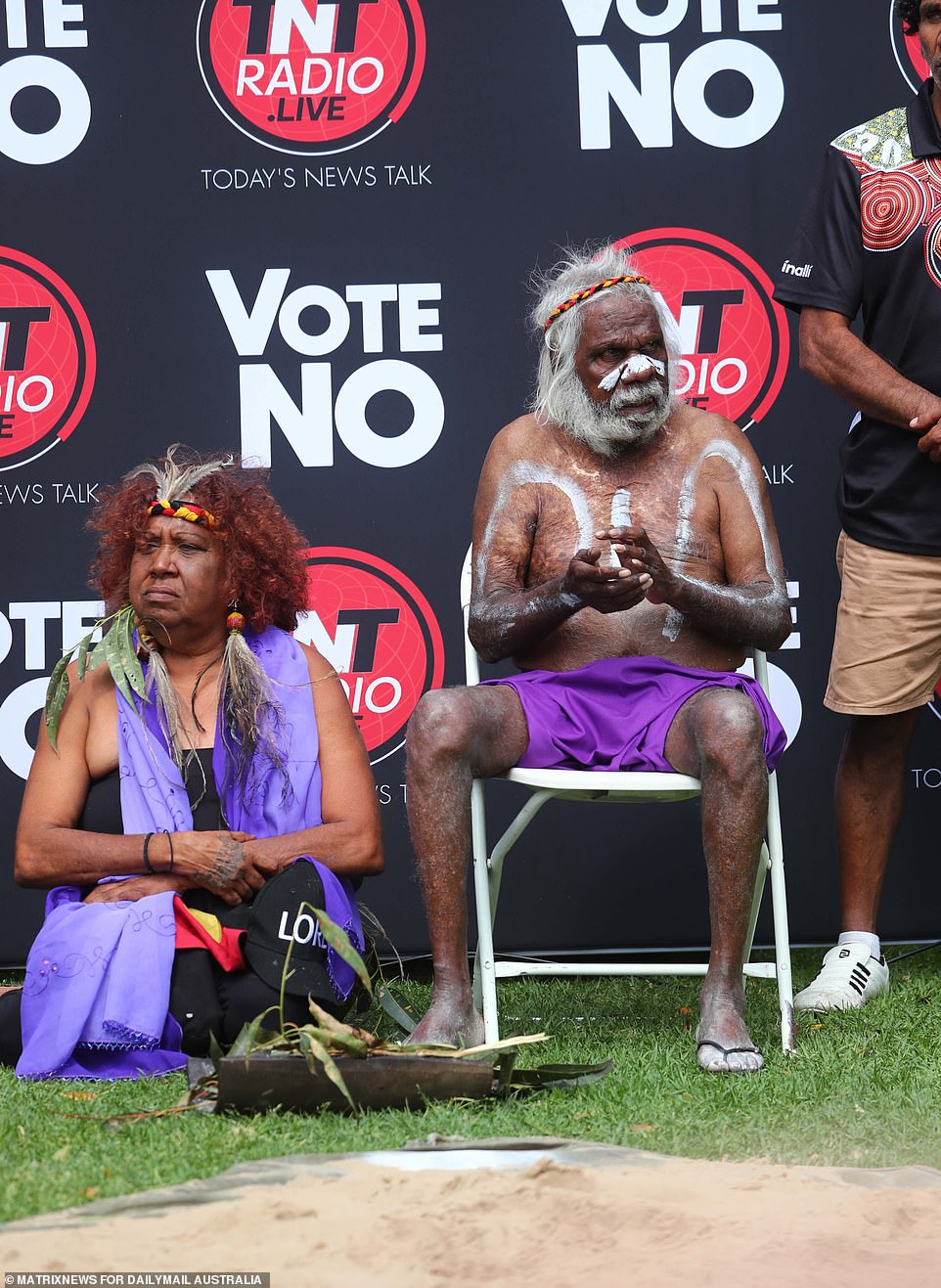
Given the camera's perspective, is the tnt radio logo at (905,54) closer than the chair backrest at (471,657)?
No

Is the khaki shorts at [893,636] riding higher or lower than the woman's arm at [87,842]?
higher

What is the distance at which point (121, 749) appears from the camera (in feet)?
10.6

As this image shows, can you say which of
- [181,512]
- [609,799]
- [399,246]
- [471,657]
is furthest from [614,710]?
[399,246]

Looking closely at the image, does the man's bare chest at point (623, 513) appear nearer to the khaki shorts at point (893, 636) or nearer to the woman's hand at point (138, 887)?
the khaki shorts at point (893, 636)

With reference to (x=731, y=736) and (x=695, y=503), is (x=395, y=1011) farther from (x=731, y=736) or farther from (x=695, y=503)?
(x=695, y=503)

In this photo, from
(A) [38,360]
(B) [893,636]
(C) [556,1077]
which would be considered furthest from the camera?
(A) [38,360]

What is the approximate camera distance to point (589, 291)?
3.54 m

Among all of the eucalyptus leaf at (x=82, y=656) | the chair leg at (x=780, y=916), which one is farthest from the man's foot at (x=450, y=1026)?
the eucalyptus leaf at (x=82, y=656)

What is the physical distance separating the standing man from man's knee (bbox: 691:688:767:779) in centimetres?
73

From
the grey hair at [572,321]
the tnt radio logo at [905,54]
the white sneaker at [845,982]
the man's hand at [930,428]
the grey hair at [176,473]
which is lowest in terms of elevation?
the white sneaker at [845,982]

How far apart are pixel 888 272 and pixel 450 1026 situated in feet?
6.71

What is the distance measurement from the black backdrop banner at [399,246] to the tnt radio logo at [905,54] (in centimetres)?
1

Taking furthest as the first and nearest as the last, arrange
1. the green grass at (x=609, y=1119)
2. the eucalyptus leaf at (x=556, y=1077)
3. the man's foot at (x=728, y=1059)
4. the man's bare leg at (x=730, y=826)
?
the man's bare leg at (x=730, y=826), the man's foot at (x=728, y=1059), the eucalyptus leaf at (x=556, y=1077), the green grass at (x=609, y=1119)

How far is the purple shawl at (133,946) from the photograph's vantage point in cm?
298
